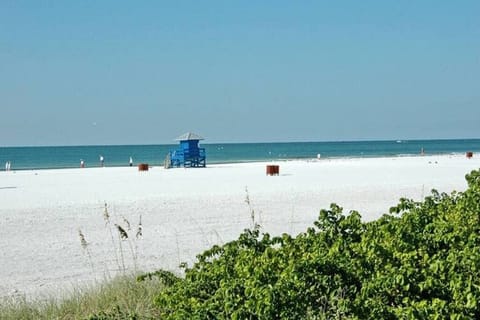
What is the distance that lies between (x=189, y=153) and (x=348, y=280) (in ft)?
128

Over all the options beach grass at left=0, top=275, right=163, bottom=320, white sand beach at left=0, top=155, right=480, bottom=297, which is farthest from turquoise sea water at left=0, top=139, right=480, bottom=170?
beach grass at left=0, top=275, right=163, bottom=320

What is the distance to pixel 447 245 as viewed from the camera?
11.2ft

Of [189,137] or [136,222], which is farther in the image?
[189,137]

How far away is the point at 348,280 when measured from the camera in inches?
119

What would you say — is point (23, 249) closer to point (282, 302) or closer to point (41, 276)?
point (41, 276)

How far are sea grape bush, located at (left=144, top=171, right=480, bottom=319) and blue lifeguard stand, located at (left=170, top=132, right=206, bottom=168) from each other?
38.2m

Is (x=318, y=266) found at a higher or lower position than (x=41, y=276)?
higher

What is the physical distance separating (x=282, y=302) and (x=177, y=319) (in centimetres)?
45

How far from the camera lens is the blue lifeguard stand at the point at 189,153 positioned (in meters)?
41.8

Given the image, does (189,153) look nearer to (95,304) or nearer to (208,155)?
(95,304)

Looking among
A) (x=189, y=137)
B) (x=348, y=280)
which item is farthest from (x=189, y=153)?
(x=348, y=280)

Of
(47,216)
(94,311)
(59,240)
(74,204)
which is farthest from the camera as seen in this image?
(74,204)

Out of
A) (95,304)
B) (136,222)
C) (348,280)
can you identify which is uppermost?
(348,280)

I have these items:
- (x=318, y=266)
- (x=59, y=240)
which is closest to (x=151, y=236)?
(x=59, y=240)
